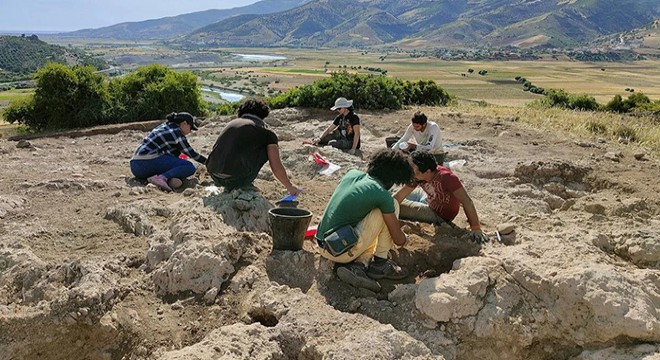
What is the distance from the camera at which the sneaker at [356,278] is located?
4.91 meters

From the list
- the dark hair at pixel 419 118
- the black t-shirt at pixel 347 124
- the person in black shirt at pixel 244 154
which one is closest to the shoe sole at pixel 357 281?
the person in black shirt at pixel 244 154

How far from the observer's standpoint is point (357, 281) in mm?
4930

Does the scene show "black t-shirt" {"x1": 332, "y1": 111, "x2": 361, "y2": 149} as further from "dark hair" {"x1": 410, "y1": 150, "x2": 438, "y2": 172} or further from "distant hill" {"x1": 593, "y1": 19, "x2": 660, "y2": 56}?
"distant hill" {"x1": 593, "y1": 19, "x2": 660, "y2": 56}

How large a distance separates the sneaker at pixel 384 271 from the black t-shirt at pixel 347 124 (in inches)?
215

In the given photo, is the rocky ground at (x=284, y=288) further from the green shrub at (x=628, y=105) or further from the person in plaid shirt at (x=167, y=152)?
the green shrub at (x=628, y=105)

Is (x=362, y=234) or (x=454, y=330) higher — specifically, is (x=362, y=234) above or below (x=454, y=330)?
above

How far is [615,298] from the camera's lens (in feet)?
14.8

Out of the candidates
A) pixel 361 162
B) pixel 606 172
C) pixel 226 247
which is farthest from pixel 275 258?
pixel 606 172

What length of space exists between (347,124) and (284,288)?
6.07m

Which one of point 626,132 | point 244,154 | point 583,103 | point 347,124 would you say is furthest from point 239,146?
point 583,103

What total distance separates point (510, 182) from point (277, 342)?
577cm

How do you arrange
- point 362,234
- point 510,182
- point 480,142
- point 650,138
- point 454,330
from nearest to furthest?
1. point 454,330
2. point 362,234
3. point 510,182
4. point 480,142
5. point 650,138

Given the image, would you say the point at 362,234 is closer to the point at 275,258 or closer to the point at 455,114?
the point at 275,258

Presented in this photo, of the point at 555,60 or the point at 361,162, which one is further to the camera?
the point at 555,60
